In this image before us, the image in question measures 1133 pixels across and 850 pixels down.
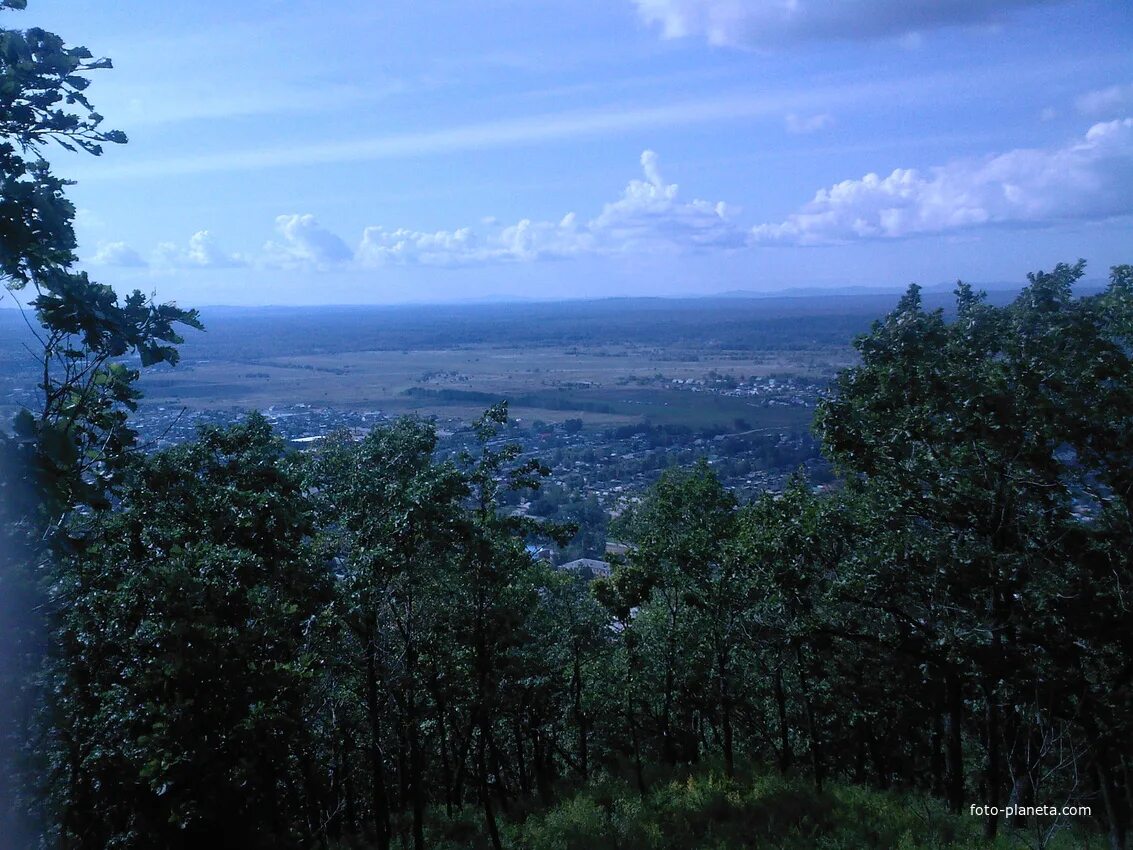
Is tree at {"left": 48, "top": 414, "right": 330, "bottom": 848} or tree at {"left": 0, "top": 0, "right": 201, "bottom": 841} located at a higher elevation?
tree at {"left": 0, "top": 0, "right": 201, "bottom": 841}

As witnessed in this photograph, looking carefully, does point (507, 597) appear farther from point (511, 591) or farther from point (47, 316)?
point (47, 316)

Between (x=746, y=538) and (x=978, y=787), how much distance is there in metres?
7.83

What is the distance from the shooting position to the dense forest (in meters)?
5.02

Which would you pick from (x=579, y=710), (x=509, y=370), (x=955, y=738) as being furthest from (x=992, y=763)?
(x=509, y=370)

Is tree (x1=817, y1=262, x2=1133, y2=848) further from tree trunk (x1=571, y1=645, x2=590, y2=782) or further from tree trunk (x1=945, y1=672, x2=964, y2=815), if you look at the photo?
tree trunk (x1=571, y1=645, x2=590, y2=782)

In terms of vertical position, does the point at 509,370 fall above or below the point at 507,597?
above

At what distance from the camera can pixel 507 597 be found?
1029cm

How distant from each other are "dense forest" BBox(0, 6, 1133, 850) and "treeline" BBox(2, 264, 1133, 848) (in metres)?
0.04

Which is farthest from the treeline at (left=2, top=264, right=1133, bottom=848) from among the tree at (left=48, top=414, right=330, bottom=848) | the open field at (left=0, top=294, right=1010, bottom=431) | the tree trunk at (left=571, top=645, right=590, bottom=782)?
the open field at (left=0, top=294, right=1010, bottom=431)

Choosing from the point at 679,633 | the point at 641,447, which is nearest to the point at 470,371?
the point at 641,447

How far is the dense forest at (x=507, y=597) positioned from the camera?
198 inches

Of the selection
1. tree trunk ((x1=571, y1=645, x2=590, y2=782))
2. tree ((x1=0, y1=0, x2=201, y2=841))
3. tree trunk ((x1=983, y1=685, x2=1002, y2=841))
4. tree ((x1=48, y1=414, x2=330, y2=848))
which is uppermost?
tree ((x1=0, y1=0, x2=201, y2=841))

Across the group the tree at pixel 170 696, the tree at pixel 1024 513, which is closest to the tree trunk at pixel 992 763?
the tree at pixel 1024 513

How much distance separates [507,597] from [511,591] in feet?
0.66
